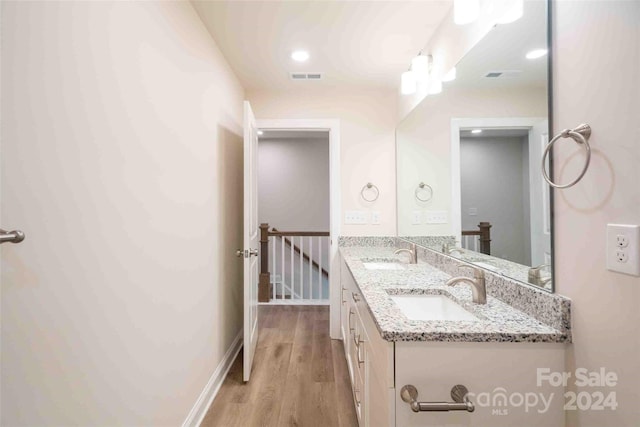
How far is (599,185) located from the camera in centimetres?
83

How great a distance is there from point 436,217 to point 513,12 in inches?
48.8

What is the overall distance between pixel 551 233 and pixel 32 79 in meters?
1.59

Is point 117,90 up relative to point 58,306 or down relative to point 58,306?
up

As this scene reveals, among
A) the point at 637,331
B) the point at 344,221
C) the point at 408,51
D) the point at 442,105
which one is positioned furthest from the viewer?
the point at 344,221

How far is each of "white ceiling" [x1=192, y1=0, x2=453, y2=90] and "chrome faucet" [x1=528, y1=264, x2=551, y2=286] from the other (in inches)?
60.6

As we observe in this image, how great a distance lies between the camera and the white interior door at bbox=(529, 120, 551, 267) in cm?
105

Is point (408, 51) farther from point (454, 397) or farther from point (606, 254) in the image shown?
point (454, 397)

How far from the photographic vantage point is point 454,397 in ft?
2.99

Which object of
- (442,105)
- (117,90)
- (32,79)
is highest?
(442,105)

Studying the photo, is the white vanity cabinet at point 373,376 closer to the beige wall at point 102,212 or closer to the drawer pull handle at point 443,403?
the drawer pull handle at point 443,403

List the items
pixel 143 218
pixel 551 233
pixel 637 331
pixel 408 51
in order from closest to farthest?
pixel 637 331 → pixel 551 233 → pixel 143 218 → pixel 408 51

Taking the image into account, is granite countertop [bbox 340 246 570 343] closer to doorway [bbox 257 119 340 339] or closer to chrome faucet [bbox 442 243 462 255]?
chrome faucet [bbox 442 243 462 255]

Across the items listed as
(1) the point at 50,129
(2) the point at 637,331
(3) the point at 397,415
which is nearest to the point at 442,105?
(2) the point at 637,331

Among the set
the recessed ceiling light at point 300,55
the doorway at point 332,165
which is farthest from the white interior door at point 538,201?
the doorway at point 332,165
